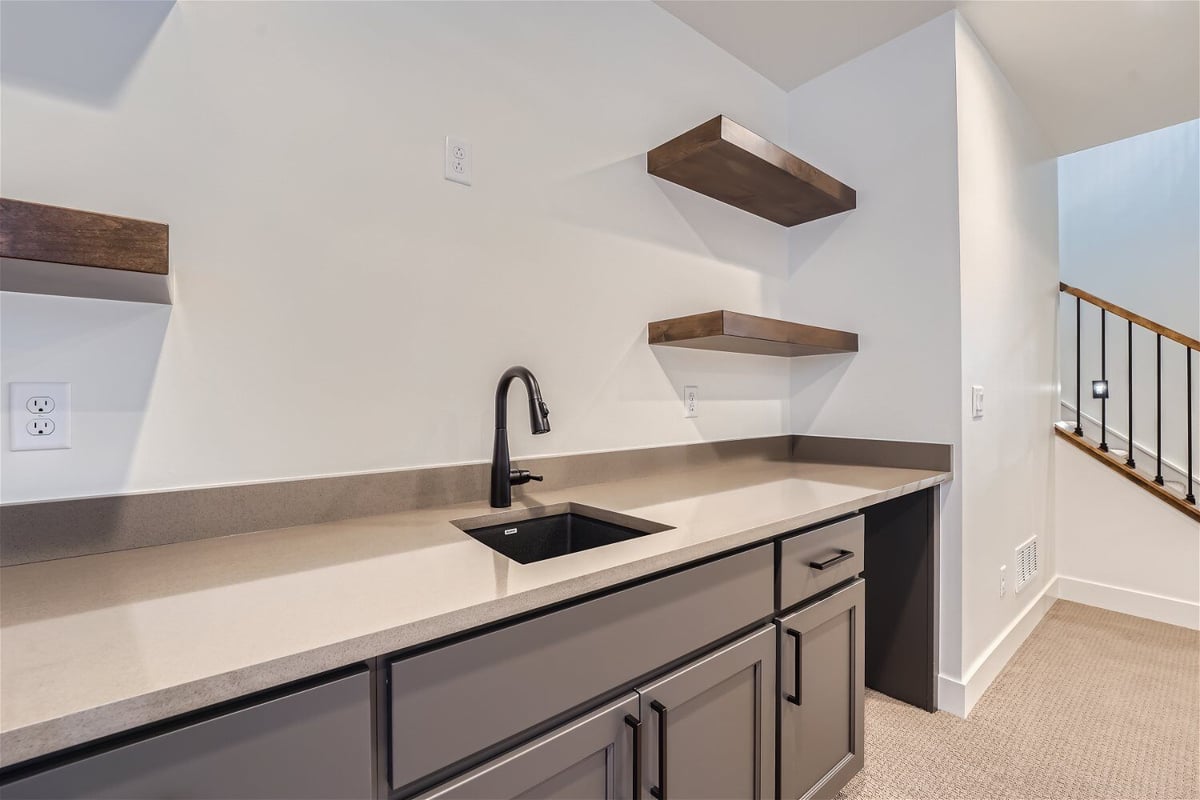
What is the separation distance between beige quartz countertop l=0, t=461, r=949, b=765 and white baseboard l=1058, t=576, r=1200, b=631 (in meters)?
2.84

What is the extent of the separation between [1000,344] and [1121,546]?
1569 mm

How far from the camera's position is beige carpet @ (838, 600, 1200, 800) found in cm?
160

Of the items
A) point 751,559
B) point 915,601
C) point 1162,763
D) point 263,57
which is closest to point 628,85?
point 263,57

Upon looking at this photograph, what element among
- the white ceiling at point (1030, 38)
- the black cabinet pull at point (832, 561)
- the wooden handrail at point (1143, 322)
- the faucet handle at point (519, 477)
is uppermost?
the white ceiling at point (1030, 38)

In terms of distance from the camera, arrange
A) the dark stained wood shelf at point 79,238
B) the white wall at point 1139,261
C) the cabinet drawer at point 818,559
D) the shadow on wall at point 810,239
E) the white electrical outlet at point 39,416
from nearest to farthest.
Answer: the dark stained wood shelf at point 79,238
the white electrical outlet at point 39,416
the cabinet drawer at point 818,559
the shadow on wall at point 810,239
the white wall at point 1139,261

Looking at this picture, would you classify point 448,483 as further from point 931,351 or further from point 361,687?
point 931,351

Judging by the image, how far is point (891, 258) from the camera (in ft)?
7.07

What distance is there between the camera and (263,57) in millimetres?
1157

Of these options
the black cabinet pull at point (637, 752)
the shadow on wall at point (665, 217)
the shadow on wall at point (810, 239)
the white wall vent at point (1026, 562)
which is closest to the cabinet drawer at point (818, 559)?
the black cabinet pull at point (637, 752)

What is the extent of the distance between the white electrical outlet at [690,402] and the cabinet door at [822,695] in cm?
80

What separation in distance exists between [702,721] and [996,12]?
2.57 meters

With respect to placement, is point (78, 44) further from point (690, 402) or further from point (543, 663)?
point (690, 402)

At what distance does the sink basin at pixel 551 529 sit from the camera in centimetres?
128

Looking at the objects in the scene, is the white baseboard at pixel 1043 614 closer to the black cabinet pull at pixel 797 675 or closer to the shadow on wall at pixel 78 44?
the black cabinet pull at pixel 797 675
